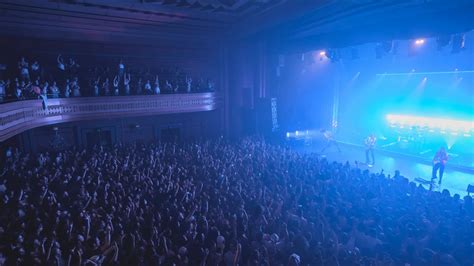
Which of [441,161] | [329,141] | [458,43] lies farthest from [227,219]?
[329,141]

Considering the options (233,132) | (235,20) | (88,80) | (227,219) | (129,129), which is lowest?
(227,219)

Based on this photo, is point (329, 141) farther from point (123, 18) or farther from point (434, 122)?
point (123, 18)

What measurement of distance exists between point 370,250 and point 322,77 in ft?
60.1

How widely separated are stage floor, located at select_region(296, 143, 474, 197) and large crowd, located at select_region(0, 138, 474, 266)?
16.7 ft

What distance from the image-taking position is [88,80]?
45.8 feet

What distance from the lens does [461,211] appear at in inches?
249

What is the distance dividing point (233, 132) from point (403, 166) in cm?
957

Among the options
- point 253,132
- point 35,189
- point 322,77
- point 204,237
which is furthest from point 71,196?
point 322,77

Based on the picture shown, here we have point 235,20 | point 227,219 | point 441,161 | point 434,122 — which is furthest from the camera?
point 434,122

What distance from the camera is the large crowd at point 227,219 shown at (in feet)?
15.8

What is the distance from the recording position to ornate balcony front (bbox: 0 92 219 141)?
352 inches

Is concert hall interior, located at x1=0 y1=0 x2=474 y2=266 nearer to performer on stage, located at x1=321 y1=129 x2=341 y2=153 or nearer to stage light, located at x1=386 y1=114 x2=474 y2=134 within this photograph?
stage light, located at x1=386 y1=114 x2=474 y2=134

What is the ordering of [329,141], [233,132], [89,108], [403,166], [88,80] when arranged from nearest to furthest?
[89,108], [88,80], [403,166], [233,132], [329,141]

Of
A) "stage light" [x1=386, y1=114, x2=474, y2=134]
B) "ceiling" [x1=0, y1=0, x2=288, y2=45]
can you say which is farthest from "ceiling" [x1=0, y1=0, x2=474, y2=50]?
"stage light" [x1=386, y1=114, x2=474, y2=134]
